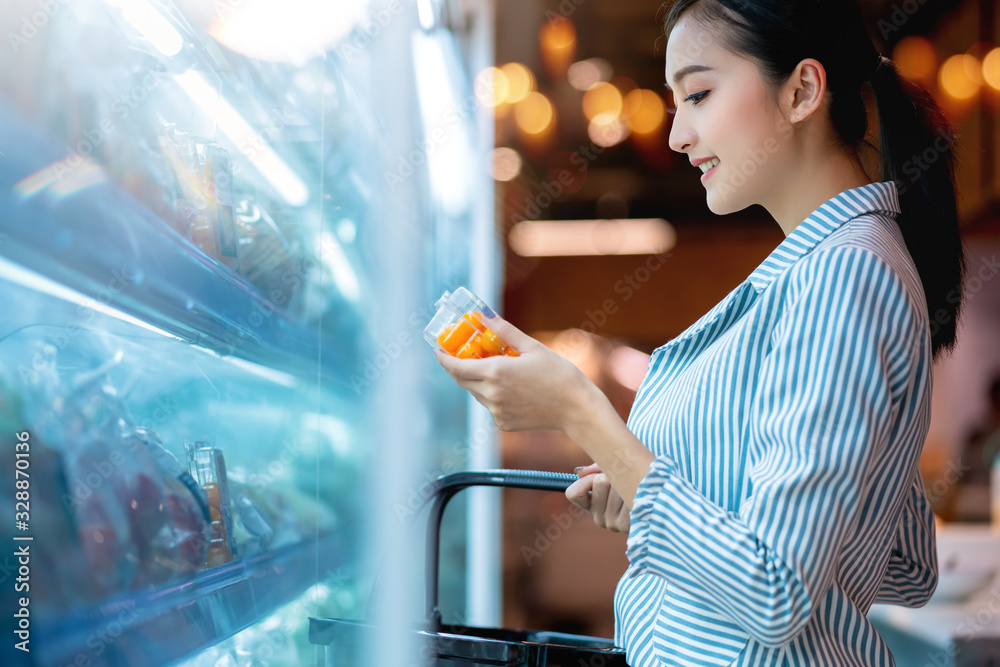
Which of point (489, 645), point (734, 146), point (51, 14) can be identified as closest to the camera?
point (51, 14)

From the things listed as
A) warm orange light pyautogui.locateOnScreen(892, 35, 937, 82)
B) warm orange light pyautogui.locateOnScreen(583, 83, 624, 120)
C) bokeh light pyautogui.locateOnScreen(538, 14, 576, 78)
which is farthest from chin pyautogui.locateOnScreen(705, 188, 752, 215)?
warm orange light pyautogui.locateOnScreen(892, 35, 937, 82)

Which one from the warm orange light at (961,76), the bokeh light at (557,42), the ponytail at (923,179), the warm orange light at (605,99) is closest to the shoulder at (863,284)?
the ponytail at (923,179)

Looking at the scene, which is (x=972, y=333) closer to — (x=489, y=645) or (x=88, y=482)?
(x=489, y=645)

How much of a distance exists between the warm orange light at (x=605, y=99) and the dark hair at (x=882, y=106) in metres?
2.96

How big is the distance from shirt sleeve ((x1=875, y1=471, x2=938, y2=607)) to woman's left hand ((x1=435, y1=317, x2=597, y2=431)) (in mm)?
506

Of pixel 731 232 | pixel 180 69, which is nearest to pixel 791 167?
pixel 180 69

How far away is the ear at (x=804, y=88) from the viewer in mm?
860

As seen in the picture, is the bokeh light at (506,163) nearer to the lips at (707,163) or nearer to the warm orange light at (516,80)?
the warm orange light at (516,80)

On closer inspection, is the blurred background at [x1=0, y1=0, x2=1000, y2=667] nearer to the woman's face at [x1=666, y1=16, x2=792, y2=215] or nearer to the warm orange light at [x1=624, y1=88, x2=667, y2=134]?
the woman's face at [x1=666, y1=16, x2=792, y2=215]

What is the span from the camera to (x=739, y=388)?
77cm

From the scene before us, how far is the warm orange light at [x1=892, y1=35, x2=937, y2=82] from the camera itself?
3.73m

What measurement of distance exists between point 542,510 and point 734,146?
4916mm

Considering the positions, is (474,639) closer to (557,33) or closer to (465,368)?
(465,368)

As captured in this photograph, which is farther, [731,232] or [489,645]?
[731,232]
